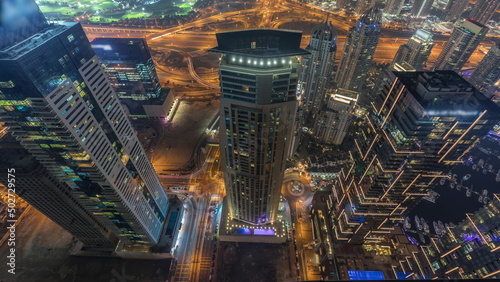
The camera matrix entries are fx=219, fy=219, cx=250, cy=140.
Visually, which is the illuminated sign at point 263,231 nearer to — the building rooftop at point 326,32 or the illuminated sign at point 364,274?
the illuminated sign at point 364,274

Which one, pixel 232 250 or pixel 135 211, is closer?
pixel 135 211

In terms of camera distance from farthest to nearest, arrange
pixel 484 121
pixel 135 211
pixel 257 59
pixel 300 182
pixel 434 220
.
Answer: pixel 300 182, pixel 434 220, pixel 135 211, pixel 484 121, pixel 257 59

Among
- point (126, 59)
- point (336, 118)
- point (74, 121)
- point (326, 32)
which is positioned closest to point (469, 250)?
point (336, 118)

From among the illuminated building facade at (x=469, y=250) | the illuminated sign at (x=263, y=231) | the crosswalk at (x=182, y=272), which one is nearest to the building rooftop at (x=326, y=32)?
the illuminated building facade at (x=469, y=250)

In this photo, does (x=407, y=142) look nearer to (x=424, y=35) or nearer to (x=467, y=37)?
(x=424, y=35)

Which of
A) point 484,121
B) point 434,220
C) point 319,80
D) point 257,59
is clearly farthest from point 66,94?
point 434,220

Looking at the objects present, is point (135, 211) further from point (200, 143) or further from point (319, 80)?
point (319, 80)
